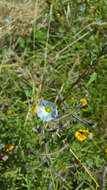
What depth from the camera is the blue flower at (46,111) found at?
1536mm

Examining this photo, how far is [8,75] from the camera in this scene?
2.06 meters

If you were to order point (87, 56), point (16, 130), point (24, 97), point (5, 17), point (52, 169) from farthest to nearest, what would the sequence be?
point (5, 17) < point (87, 56) < point (24, 97) < point (16, 130) < point (52, 169)

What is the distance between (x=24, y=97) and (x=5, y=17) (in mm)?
891

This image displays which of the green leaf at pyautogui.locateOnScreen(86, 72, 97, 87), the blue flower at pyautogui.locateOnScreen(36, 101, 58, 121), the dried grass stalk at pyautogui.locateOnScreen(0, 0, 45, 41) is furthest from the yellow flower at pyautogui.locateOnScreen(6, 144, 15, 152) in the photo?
the dried grass stalk at pyautogui.locateOnScreen(0, 0, 45, 41)

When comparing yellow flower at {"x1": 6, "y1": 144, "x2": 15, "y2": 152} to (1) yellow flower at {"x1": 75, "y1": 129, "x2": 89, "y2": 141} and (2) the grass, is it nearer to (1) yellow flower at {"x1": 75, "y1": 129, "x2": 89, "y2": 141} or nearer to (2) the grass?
(2) the grass

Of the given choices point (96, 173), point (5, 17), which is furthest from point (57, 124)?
point (5, 17)

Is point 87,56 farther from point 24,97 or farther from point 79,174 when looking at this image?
point 79,174

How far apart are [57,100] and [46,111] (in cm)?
23

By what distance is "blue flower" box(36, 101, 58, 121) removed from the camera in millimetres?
1536

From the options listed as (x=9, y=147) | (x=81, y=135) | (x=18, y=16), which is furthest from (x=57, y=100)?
(x=18, y=16)

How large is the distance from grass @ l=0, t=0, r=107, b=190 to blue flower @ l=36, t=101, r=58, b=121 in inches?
1.0

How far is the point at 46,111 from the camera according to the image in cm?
152

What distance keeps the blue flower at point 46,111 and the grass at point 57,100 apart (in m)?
0.03

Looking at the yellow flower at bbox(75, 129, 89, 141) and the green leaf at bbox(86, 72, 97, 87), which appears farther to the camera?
the green leaf at bbox(86, 72, 97, 87)
